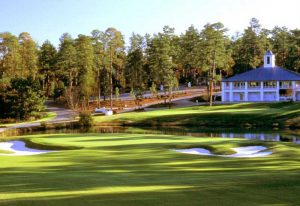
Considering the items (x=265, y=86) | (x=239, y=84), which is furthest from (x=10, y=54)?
(x=265, y=86)

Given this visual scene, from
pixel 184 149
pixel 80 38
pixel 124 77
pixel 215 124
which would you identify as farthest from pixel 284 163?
pixel 124 77

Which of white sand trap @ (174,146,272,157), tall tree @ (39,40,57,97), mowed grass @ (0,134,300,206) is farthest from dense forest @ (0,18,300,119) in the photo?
mowed grass @ (0,134,300,206)

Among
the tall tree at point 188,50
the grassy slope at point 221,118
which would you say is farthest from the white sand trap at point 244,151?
the tall tree at point 188,50

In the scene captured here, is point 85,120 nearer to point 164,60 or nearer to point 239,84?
point 164,60

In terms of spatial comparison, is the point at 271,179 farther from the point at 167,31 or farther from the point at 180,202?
the point at 167,31

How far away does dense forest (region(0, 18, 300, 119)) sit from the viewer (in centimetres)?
7338

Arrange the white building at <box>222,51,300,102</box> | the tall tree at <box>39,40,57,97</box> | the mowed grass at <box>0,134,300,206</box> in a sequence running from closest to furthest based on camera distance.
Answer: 1. the mowed grass at <box>0,134,300,206</box>
2. the white building at <box>222,51,300,102</box>
3. the tall tree at <box>39,40,57,97</box>

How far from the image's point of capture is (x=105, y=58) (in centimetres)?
9700

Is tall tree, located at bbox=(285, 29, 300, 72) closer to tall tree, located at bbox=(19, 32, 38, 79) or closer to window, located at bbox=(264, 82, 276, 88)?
window, located at bbox=(264, 82, 276, 88)

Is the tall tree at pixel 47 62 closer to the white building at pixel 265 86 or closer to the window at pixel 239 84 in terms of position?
the white building at pixel 265 86

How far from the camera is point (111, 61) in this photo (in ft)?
293

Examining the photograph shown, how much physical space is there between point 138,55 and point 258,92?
30446mm

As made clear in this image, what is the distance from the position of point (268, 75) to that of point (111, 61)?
31180 mm

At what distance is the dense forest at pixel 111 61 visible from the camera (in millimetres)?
73375
